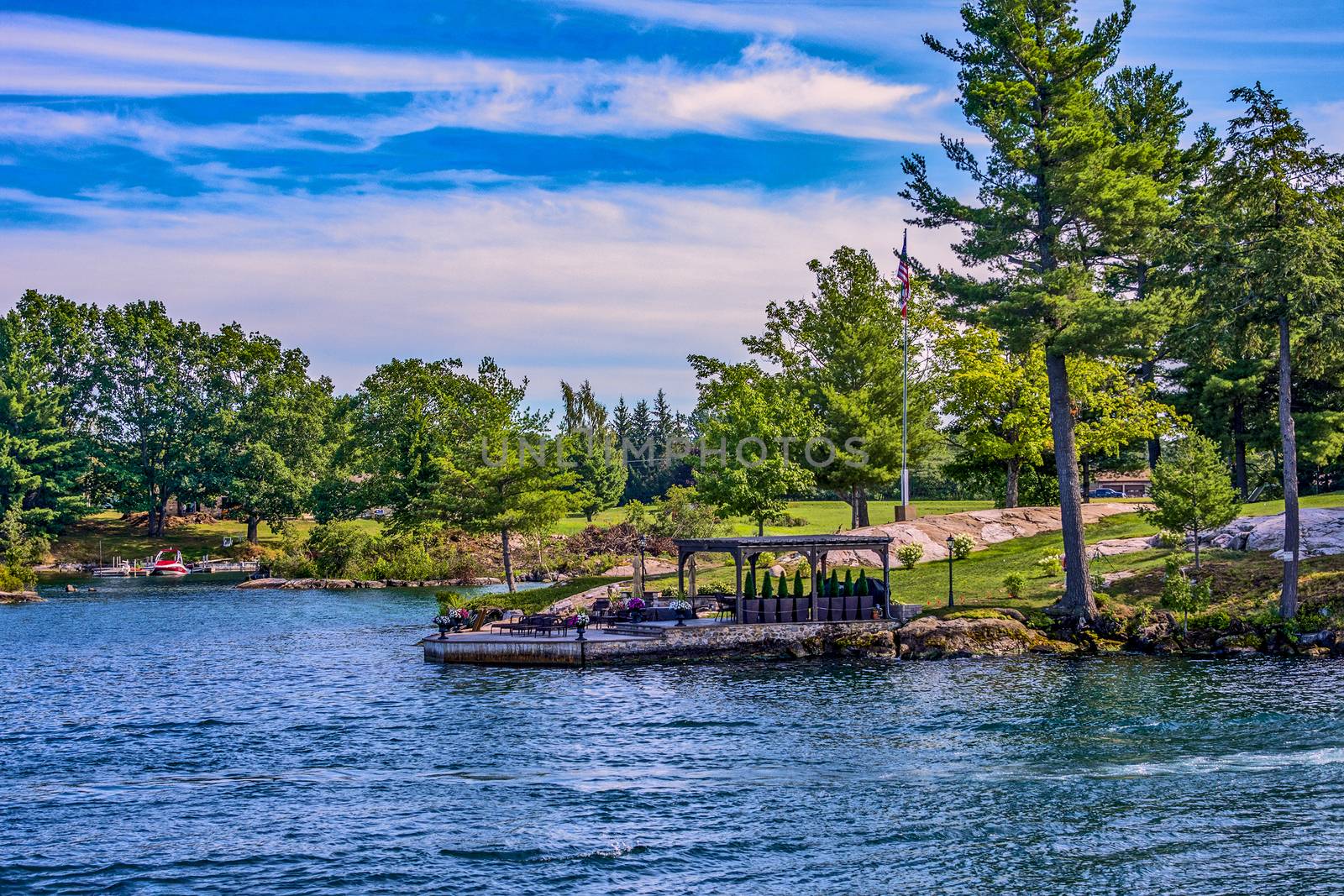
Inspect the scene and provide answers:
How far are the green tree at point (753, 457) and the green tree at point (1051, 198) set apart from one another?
14.6 m

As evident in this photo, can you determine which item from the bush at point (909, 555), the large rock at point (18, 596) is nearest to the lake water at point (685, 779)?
the bush at point (909, 555)

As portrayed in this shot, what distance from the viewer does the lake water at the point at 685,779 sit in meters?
17.1

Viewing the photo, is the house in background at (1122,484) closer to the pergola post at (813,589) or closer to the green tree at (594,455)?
the green tree at (594,455)

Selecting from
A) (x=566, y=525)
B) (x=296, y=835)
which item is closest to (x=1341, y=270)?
(x=296, y=835)

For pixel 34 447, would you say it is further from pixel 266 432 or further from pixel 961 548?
pixel 961 548

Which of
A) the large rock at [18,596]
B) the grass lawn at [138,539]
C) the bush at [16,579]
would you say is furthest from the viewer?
the grass lawn at [138,539]

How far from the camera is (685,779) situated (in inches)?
870

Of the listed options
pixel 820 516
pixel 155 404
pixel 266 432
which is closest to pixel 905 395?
pixel 820 516

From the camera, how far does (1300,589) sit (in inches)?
1441

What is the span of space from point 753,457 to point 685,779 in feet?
103

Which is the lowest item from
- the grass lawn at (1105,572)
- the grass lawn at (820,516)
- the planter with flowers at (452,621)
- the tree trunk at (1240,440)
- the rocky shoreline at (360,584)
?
the rocky shoreline at (360,584)

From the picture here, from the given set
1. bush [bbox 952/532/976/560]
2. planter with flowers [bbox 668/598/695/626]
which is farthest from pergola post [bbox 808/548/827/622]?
bush [bbox 952/532/976/560]

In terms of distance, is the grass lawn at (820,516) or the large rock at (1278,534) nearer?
the large rock at (1278,534)

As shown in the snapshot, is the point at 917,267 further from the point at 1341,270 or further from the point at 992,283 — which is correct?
the point at 1341,270
